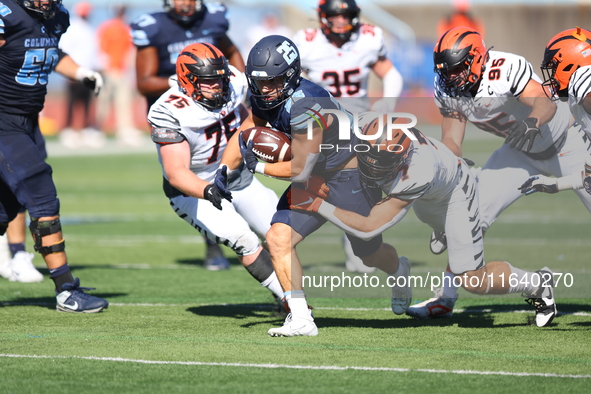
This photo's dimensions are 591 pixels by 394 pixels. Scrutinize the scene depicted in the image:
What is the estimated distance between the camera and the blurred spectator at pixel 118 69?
19.0m

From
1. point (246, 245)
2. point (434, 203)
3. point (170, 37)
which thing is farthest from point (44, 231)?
point (170, 37)

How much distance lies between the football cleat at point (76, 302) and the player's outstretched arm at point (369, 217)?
66.4 inches

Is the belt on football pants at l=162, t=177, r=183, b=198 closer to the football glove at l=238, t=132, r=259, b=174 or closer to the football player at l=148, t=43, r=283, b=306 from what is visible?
the football player at l=148, t=43, r=283, b=306

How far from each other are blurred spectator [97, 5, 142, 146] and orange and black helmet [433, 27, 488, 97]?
46.8 ft

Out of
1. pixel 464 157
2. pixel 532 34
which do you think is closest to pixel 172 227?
pixel 464 157

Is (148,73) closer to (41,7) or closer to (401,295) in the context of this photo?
(41,7)

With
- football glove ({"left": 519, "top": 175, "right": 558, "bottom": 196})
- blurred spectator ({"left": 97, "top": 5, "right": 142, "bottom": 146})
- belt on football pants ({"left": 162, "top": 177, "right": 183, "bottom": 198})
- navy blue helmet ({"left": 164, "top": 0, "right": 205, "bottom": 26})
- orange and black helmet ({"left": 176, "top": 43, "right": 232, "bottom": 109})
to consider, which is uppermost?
orange and black helmet ({"left": 176, "top": 43, "right": 232, "bottom": 109})

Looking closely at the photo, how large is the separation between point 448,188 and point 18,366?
2.42 meters

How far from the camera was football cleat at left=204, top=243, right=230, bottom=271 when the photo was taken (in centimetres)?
777

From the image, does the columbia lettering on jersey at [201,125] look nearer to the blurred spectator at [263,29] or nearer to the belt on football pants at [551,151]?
the belt on football pants at [551,151]

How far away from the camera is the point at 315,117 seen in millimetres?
4926

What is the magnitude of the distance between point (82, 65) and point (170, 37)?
905 centimetres

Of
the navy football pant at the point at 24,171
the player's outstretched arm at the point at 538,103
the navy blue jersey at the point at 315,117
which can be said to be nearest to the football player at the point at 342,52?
the player's outstretched arm at the point at 538,103

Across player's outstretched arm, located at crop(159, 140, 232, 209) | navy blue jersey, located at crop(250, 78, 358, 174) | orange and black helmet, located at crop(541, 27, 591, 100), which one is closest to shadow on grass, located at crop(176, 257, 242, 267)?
player's outstretched arm, located at crop(159, 140, 232, 209)
